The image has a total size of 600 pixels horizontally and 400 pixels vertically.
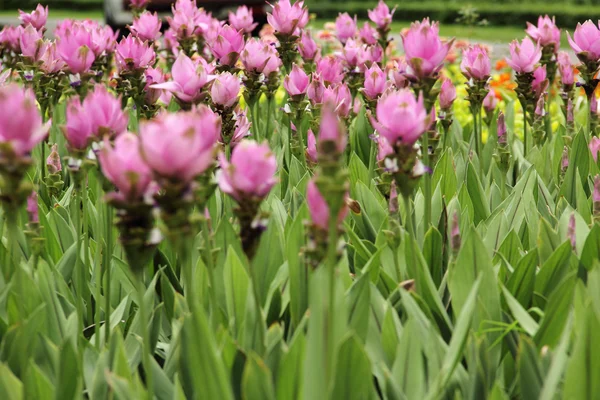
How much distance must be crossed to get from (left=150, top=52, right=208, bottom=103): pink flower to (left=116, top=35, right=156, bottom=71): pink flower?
1.60ft

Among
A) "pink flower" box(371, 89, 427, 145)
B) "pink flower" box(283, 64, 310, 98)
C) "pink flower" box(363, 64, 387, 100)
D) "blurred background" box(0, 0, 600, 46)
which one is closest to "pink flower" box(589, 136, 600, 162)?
"pink flower" box(363, 64, 387, 100)

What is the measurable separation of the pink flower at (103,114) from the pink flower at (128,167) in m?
0.41

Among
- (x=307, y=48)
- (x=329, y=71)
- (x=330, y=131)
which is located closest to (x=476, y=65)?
(x=329, y=71)

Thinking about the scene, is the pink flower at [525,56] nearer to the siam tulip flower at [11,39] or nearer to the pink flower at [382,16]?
the pink flower at [382,16]

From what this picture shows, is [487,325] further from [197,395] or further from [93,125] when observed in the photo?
[93,125]

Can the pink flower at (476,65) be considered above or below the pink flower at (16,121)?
below

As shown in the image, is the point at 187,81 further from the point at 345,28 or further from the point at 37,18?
the point at 345,28

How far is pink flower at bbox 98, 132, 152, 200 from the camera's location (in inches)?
44.5

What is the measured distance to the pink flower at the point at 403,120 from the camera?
59.2 inches

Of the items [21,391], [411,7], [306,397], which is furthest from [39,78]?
[411,7]

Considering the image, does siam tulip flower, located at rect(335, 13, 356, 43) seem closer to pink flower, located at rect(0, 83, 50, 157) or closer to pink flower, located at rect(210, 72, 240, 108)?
pink flower, located at rect(210, 72, 240, 108)

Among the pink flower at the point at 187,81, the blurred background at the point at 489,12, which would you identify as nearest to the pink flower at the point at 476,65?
the pink flower at the point at 187,81

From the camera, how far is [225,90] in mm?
2143

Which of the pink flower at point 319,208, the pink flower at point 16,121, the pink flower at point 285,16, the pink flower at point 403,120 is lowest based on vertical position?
the pink flower at point 319,208
